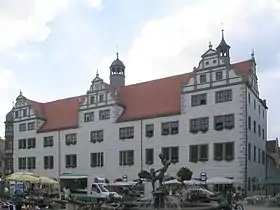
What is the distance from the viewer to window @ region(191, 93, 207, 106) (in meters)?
51.7

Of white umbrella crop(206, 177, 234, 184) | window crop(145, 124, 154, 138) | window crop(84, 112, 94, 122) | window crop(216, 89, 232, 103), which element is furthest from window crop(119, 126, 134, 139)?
white umbrella crop(206, 177, 234, 184)

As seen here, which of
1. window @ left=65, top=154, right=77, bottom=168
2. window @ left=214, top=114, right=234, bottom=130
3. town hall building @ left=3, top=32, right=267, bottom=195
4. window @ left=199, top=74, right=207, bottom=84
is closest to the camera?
window @ left=214, top=114, right=234, bottom=130

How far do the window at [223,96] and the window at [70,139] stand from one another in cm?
2228

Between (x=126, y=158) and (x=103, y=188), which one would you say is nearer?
(x=103, y=188)

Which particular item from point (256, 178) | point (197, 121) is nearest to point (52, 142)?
point (197, 121)

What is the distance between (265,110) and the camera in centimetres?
6078

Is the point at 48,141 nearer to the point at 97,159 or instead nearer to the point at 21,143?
the point at 21,143

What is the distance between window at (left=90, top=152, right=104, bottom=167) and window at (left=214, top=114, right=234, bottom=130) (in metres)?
16.9

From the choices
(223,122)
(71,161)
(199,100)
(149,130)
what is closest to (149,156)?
(149,130)

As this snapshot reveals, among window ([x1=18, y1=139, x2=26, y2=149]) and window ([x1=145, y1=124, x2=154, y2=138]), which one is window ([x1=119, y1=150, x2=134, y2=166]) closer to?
window ([x1=145, y1=124, x2=154, y2=138])

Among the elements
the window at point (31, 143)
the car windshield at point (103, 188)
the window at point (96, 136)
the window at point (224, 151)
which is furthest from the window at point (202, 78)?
the window at point (31, 143)

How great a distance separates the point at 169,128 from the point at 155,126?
1.91 metres

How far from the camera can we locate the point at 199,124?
5181cm

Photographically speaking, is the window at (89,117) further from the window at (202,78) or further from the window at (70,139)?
the window at (202,78)
